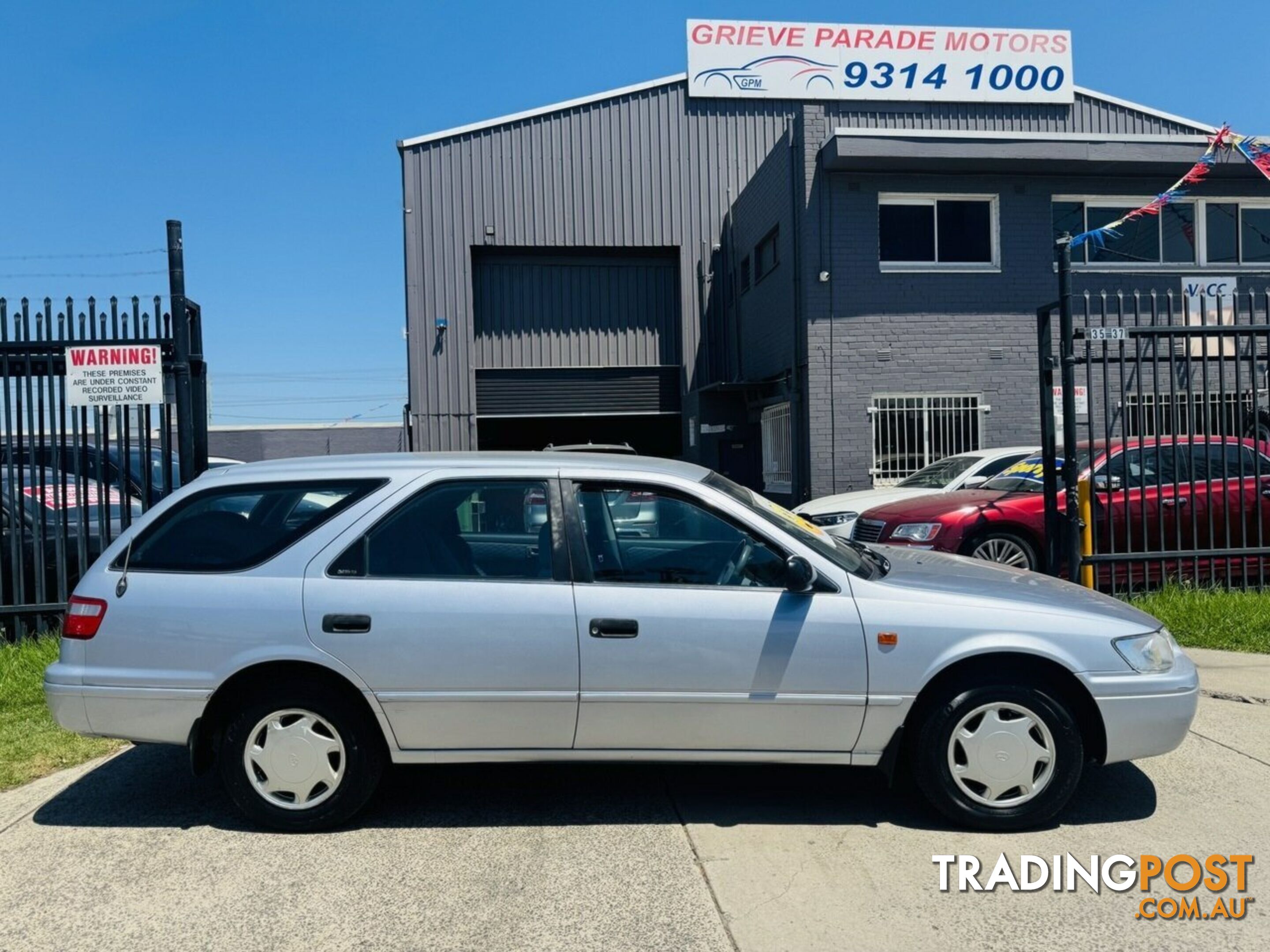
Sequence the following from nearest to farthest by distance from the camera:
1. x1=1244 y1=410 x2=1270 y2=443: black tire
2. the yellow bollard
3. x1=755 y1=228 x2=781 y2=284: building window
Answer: the yellow bollard, x1=1244 y1=410 x2=1270 y2=443: black tire, x1=755 y1=228 x2=781 y2=284: building window

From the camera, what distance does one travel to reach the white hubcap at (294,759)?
4.37 m

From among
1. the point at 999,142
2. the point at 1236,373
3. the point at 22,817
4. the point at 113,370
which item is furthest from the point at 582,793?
the point at 999,142

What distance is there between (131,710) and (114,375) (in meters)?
3.84

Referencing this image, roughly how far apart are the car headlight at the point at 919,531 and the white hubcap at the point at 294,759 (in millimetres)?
6252

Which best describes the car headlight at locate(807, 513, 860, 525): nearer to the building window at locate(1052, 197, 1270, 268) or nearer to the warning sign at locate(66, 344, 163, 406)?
the warning sign at locate(66, 344, 163, 406)

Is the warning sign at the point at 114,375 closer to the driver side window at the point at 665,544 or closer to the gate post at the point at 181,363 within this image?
the gate post at the point at 181,363

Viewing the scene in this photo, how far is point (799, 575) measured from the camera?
425 centimetres

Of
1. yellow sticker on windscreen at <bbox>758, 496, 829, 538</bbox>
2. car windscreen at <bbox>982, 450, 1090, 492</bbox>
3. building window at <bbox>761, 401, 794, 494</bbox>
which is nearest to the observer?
yellow sticker on windscreen at <bbox>758, 496, 829, 538</bbox>

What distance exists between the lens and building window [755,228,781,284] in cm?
1764

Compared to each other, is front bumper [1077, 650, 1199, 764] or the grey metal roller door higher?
the grey metal roller door

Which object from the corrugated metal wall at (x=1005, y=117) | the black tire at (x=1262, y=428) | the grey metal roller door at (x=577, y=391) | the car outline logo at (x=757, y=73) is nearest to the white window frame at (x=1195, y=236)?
the black tire at (x=1262, y=428)

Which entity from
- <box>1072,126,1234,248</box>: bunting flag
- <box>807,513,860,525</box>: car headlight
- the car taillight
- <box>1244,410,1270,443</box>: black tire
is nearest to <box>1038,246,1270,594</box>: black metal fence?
<box>1244,410,1270,443</box>: black tire

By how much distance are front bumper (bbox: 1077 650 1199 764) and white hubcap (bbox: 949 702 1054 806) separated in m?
0.27

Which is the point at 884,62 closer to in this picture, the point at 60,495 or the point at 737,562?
the point at 60,495
